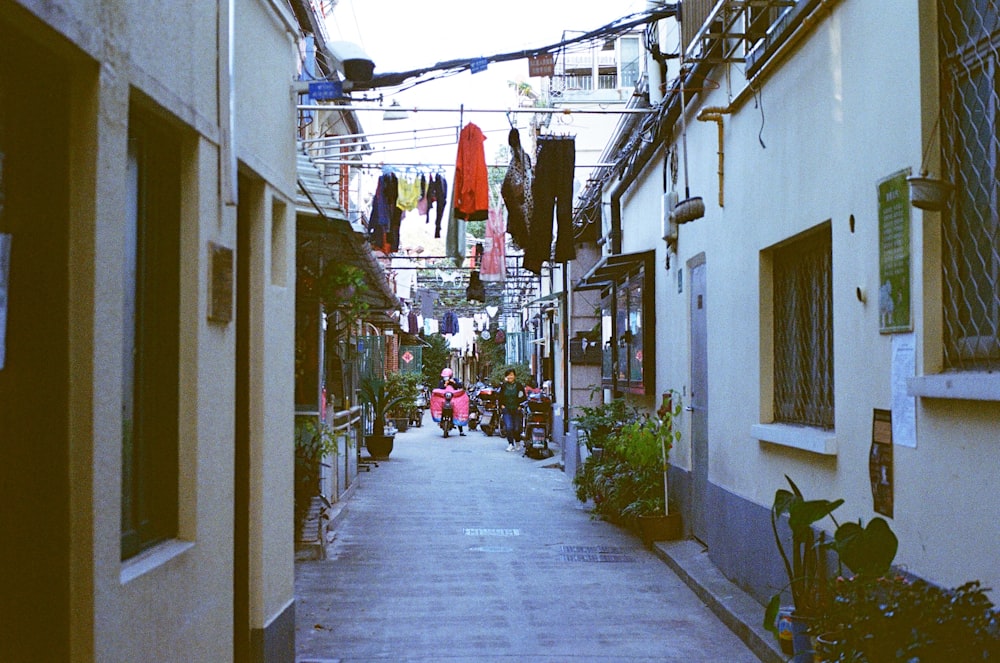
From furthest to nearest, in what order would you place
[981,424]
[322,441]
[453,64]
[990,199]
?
1. [322,441]
2. [453,64]
3. [990,199]
4. [981,424]

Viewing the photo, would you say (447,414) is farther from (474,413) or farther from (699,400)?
(699,400)

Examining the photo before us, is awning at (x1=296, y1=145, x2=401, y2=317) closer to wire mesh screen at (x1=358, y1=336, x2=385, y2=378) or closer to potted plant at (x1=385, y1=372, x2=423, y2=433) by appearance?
wire mesh screen at (x1=358, y1=336, x2=385, y2=378)

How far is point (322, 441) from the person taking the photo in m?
11.5

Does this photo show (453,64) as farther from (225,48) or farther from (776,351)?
(225,48)

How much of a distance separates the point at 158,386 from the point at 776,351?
18.1ft

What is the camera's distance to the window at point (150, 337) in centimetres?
442

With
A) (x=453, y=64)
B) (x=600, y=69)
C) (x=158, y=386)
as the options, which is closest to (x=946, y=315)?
(x=158, y=386)

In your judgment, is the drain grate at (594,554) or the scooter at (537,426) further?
the scooter at (537,426)

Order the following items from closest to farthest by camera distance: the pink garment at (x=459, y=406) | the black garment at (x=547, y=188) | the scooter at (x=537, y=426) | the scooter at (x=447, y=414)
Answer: the black garment at (x=547, y=188) → the scooter at (x=537, y=426) → the scooter at (x=447, y=414) → the pink garment at (x=459, y=406)

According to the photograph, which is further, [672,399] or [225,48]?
[672,399]

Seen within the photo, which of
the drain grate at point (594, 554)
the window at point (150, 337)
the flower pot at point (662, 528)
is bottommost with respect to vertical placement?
the drain grate at point (594, 554)

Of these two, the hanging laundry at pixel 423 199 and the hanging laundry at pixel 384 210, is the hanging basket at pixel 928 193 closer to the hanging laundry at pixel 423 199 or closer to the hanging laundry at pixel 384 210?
the hanging laundry at pixel 384 210

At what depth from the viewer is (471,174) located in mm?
12281

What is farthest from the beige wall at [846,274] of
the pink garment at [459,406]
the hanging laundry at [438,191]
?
the pink garment at [459,406]
